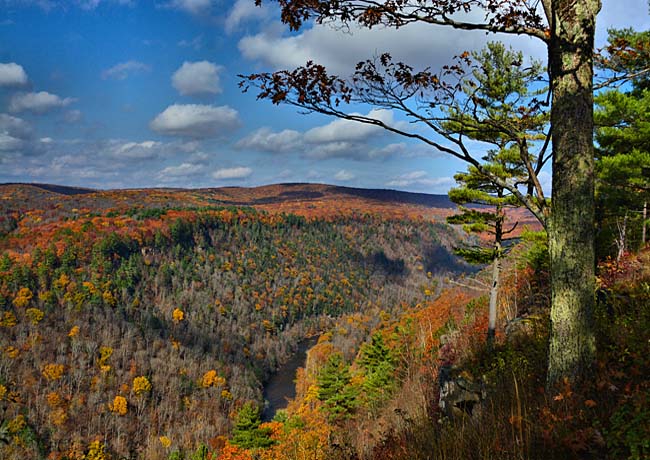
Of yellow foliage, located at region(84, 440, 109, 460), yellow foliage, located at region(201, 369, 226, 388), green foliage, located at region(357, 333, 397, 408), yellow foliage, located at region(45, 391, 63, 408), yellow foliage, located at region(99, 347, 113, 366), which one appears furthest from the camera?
yellow foliage, located at region(201, 369, 226, 388)

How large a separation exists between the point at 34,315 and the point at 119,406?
3988 cm

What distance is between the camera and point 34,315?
9819cm

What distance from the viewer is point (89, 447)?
231ft

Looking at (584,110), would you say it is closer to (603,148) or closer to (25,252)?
(603,148)

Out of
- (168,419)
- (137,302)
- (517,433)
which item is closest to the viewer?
(517,433)

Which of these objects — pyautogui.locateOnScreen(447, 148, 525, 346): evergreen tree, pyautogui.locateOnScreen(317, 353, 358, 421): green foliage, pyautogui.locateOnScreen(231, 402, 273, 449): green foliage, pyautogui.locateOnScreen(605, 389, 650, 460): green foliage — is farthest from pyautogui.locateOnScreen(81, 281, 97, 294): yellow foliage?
pyautogui.locateOnScreen(605, 389, 650, 460): green foliage

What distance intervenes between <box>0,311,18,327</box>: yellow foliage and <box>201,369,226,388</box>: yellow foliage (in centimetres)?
5084

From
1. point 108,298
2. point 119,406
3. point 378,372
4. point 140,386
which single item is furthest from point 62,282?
point 378,372

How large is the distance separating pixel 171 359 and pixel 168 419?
61.6ft

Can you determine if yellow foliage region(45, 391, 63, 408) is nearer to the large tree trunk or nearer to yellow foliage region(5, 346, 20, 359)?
yellow foliage region(5, 346, 20, 359)

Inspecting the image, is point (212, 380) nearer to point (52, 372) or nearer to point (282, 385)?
point (282, 385)

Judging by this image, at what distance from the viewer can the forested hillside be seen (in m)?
77.6

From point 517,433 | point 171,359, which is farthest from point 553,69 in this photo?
point 171,359

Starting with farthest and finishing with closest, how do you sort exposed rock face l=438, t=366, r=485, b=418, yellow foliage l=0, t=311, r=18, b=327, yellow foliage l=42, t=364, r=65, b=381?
yellow foliage l=0, t=311, r=18, b=327, yellow foliage l=42, t=364, r=65, b=381, exposed rock face l=438, t=366, r=485, b=418
